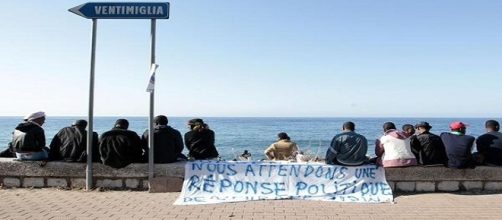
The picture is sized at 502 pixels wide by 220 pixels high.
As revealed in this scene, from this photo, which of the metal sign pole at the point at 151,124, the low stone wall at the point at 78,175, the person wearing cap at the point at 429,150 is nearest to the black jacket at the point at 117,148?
the low stone wall at the point at 78,175

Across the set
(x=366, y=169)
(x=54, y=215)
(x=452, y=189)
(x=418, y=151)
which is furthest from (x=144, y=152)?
(x=452, y=189)

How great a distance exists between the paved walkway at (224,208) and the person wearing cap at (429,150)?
671 millimetres

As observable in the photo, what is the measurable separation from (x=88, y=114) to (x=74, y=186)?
51.7 inches

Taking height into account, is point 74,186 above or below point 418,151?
below

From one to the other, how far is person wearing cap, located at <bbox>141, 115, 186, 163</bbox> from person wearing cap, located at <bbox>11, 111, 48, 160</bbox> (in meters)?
1.84

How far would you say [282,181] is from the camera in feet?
24.5

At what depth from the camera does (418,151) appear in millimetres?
7863

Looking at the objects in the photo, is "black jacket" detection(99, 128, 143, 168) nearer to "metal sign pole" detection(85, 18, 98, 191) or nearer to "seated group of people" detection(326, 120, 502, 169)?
"metal sign pole" detection(85, 18, 98, 191)

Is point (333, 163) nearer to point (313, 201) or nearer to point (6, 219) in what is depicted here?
point (313, 201)

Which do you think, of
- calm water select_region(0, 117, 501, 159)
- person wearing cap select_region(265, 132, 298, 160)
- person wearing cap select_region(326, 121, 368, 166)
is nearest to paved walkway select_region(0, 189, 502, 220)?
person wearing cap select_region(326, 121, 368, 166)

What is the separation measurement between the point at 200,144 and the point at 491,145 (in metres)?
5.39

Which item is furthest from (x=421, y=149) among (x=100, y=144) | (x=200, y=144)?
(x=100, y=144)

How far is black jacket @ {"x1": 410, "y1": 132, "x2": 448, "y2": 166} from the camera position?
774 centimetres

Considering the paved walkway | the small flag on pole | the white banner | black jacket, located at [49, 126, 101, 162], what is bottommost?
the paved walkway
